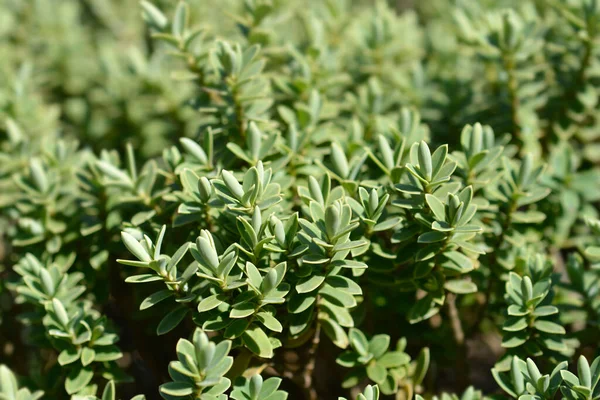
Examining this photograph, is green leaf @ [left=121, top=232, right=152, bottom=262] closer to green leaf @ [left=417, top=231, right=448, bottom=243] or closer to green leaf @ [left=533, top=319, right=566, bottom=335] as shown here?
green leaf @ [left=417, top=231, right=448, bottom=243]

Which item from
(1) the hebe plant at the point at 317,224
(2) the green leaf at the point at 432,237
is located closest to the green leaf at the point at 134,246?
(1) the hebe plant at the point at 317,224

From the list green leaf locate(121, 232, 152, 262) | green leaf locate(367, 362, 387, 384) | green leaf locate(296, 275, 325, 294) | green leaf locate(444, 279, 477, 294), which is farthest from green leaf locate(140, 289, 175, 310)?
green leaf locate(444, 279, 477, 294)

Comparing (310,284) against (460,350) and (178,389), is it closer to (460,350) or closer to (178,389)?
(178,389)

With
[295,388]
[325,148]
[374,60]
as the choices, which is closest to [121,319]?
[295,388]

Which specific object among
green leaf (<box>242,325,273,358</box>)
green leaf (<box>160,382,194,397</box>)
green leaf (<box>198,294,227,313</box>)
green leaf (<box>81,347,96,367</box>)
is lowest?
green leaf (<box>81,347,96,367</box>)

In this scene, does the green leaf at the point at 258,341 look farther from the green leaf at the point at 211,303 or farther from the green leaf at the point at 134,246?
the green leaf at the point at 134,246

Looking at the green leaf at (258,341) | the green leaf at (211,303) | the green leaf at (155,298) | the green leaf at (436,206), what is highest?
the green leaf at (436,206)

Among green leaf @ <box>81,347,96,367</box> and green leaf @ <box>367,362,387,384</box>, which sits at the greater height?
green leaf @ <box>81,347,96,367</box>

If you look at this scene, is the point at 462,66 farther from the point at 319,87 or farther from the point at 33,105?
the point at 33,105
